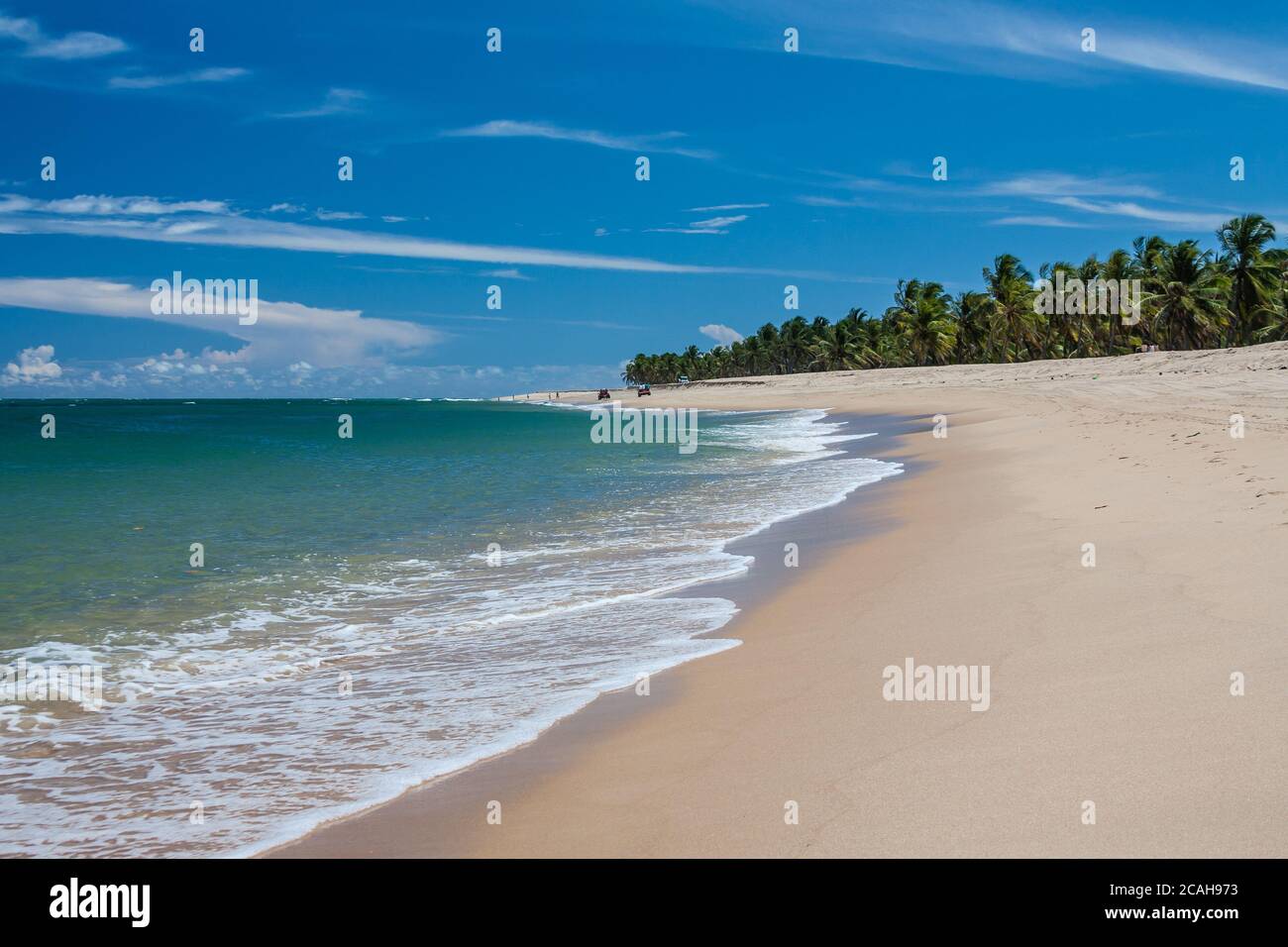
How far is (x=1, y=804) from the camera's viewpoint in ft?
15.5

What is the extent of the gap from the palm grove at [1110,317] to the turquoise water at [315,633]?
64.7 meters

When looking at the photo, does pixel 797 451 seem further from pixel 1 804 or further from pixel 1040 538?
pixel 1 804

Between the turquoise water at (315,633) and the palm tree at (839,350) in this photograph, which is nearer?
the turquoise water at (315,633)

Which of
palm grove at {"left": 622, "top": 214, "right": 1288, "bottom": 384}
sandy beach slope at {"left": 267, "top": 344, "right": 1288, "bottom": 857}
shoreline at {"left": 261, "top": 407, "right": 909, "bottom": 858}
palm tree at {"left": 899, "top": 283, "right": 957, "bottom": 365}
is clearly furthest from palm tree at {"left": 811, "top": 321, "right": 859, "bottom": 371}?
sandy beach slope at {"left": 267, "top": 344, "right": 1288, "bottom": 857}

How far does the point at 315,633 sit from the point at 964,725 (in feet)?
20.7

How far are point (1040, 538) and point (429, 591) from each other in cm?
714

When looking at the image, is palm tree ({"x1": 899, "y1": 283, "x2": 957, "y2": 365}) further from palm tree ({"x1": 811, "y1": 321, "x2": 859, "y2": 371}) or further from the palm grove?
palm tree ({"x1": 811, "y1": 321, "x2": 859, "y2": 371})

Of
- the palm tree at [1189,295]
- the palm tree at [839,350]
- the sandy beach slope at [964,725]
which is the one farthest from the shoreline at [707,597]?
the palm tree at [839,350]

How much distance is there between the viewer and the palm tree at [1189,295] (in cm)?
6900

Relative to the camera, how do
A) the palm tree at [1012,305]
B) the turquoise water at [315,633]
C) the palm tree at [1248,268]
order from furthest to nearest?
the palm tree at [1012,305] → the palm tree at [1248,268] → the turquoise water at [315,633]

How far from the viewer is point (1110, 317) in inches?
3095

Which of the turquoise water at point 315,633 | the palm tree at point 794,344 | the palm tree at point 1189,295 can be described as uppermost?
the palm tree at point 794,344

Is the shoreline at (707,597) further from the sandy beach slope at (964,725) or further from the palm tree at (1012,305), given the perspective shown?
the palm tree at (1012,305)
